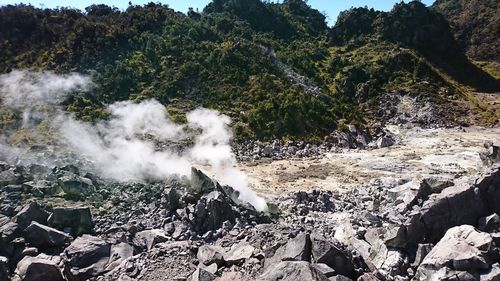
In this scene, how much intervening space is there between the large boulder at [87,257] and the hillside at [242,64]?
19556 mm

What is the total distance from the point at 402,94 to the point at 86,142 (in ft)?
98.2

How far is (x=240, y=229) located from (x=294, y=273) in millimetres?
5453

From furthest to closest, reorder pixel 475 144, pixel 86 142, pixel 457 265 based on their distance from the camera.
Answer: pixel 475 144
pixel 86 142
pixel 457 265

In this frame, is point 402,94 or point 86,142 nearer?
point 86,142

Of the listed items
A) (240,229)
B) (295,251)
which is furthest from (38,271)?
(295,251)

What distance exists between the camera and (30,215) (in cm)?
1683

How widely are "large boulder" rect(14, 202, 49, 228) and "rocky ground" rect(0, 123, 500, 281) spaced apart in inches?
1.4

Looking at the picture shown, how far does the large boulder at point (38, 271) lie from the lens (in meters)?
14.3

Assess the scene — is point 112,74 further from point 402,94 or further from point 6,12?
point 402,94

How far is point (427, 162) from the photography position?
28.4 metres

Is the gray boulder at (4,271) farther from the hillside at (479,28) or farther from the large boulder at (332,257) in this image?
the hillside at (479,28)

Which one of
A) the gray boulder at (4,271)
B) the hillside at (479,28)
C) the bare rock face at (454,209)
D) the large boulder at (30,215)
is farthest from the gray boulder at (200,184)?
the hillside at (479,28)

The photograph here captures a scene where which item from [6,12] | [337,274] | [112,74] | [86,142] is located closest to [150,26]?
[112,74]

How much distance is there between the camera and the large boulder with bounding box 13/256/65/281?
14.3 meters
